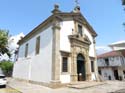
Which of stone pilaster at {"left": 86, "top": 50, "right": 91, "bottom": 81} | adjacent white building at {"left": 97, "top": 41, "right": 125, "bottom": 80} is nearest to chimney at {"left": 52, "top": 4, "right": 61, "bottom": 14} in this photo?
stone pilaster at {"left": 86, "top": 50, "right": 91, "bottom": 81}

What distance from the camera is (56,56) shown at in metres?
12.9

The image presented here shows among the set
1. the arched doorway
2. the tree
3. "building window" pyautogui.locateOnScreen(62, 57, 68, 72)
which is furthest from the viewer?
the tree

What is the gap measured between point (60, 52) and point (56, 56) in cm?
81

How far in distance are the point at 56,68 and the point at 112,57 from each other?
2136 centimetres

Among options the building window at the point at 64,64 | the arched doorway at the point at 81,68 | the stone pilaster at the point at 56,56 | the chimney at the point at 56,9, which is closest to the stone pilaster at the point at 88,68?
the arched doorway at the point at 81,68

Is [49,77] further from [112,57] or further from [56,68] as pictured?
[112,57]

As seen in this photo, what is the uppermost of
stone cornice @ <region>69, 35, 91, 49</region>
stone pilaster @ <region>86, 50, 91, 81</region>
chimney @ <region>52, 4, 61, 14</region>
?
chimney @ <region>52, 4, 61, 14</region>

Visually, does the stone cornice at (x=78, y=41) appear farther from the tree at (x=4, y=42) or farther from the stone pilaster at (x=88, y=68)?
the tree at (x=4, y=42)

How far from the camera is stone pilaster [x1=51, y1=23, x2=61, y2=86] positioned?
12433mm

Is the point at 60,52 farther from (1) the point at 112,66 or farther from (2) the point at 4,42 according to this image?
(1) the point at 112,66

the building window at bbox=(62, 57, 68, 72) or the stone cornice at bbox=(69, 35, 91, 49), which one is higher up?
the stone cornice at bbox=(69, 35, 91, 49)

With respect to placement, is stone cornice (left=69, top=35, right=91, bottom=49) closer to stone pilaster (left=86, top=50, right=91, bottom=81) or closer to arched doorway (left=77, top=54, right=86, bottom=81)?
stone pilaster (left=86, top=50, right=91, bottom=81)

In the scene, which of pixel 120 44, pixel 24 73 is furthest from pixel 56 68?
pixel 120 44

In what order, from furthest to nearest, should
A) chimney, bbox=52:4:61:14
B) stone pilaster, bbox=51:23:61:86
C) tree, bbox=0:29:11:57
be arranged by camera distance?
1. tree, bbox=0:29:11:57
2. chimney, bbox=52:4:61:14
3. stone pilaster, bbox=51:23:61:86
